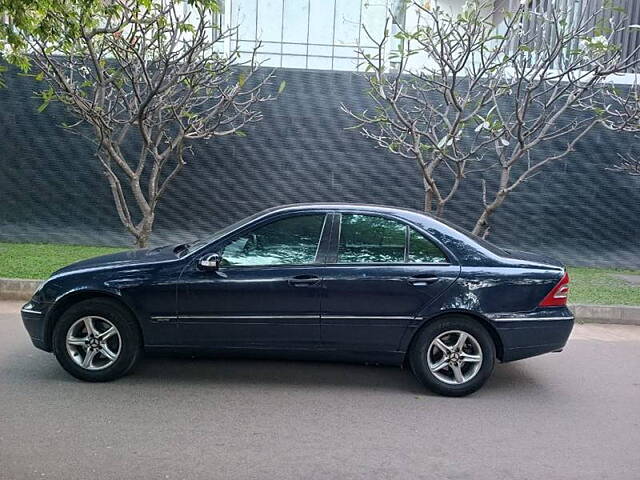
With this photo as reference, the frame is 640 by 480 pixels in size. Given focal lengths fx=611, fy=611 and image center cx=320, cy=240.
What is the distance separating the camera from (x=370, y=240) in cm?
509

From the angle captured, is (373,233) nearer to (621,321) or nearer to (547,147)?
(621,321)

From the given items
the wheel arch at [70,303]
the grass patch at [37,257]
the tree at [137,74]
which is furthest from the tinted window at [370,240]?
the grass patch at [37,257]

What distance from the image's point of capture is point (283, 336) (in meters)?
4.93

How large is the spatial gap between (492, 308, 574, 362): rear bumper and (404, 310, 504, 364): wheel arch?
4 cm

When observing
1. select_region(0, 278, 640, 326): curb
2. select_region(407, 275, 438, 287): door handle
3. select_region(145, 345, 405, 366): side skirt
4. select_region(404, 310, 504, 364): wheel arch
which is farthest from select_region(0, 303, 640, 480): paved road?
select_region(0, 278, 640, 326): curb

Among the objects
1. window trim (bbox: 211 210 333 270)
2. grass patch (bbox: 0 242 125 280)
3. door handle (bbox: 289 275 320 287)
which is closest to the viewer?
door handle (bbox: 289 275 320 287)

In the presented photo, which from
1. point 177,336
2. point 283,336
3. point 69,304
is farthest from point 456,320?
point 69,304

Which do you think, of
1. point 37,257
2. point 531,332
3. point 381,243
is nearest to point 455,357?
point 531,332

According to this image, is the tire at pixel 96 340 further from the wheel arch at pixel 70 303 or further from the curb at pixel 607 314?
the curb at pixel 607 314

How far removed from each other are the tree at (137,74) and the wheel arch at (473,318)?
391 cm

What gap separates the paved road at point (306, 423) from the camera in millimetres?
3664

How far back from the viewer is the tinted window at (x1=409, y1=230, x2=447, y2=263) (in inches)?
198

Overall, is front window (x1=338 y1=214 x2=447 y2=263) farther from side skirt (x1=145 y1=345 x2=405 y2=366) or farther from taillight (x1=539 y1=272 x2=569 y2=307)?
taillight (x1=539 y1=272 x2=569 y2=307)

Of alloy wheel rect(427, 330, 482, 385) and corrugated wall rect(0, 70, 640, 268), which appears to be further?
corrugated wall rect(0, 70, 640, 268)
